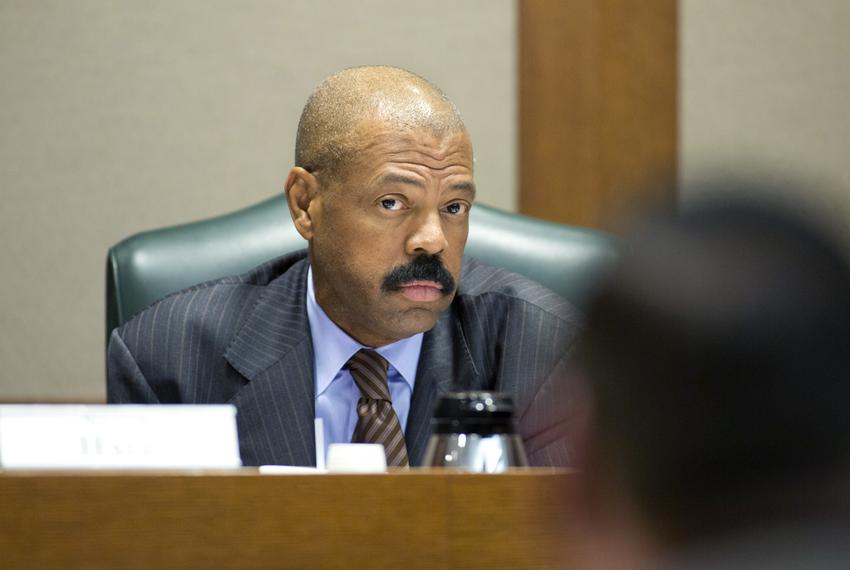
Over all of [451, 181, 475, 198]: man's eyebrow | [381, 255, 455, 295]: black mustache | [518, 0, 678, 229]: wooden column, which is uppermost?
[518, 0, 678, 229]: wooden column

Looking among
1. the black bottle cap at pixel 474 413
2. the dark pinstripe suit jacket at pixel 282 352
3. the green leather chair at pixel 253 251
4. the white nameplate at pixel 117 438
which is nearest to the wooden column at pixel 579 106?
the green leather chair at pixel 253 251

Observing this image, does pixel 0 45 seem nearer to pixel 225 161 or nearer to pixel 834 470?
pixel 225 161

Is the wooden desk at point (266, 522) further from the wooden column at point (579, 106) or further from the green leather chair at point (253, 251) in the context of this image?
the wooden column at point (579, 106)

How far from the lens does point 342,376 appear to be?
204cm

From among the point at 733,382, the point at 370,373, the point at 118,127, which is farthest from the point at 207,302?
the point at 733,382

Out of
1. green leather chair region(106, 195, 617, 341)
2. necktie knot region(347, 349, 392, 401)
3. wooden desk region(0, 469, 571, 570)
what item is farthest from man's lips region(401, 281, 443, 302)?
wooden desk region(0, 469, 571, 570)

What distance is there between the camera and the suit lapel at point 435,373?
6.33 ft

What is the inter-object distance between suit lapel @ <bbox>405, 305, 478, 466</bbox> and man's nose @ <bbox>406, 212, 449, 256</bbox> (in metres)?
0.14

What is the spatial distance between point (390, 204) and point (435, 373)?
29cm

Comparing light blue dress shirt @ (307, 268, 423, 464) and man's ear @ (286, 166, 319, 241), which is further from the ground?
man's ear @ (286, 166, 319, 241)

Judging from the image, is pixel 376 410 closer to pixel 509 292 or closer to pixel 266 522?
pixel 509 292

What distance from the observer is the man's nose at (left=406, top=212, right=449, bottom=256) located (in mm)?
2027

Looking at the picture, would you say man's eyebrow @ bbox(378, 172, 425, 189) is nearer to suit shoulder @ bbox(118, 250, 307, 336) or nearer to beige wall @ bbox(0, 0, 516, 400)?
suit shoulder @ bbox(118, 250, 307, 336)

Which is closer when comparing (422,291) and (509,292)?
(422,291)
